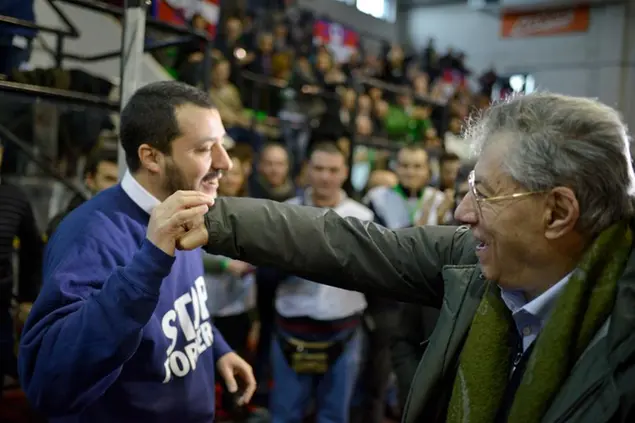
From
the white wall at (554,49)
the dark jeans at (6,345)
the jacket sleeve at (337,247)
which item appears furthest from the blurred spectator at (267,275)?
the white wall at (554,49)

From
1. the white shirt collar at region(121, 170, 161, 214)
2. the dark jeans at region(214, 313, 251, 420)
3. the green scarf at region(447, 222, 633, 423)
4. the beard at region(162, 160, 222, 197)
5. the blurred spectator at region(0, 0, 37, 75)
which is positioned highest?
the blurred spectator at region(0, 0, 37, 75)

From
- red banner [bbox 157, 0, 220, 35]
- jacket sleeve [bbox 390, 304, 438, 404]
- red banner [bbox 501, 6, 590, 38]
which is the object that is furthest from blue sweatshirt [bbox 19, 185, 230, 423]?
red banner [bbox 501, 6, 590, 38]

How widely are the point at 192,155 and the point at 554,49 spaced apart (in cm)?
1547

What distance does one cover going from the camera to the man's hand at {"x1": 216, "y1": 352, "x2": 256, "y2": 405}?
6.33 ft

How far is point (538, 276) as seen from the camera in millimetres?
1269

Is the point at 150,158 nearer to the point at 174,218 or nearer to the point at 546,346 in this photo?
the point at 174,218

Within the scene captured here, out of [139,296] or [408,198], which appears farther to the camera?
[408,198]

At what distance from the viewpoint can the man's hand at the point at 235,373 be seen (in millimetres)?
1931

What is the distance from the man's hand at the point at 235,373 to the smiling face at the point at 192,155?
A: 0.57 metres

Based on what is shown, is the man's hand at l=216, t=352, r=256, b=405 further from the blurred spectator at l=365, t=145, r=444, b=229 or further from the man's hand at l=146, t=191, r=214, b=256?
the blurred spectator at l=365, t=145, r=444, b=229

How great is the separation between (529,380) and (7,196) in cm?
260

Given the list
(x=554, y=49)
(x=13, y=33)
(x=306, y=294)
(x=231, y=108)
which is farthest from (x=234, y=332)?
(x=554, y=49)

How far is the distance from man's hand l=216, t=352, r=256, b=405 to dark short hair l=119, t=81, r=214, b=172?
65cm

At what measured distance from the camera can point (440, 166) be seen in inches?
171
